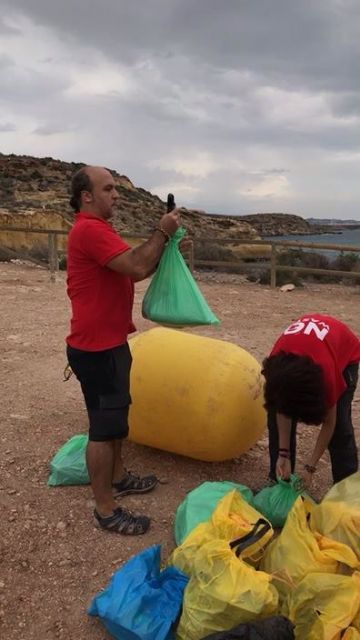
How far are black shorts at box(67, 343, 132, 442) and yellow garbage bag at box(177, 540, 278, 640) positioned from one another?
0.85m

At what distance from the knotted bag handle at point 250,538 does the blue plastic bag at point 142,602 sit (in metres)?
0.22

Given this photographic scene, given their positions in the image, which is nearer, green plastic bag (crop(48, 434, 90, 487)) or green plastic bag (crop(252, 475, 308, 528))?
→ green plastic bag (crop(252, 475, 308, 528))

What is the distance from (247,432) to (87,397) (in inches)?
38.2

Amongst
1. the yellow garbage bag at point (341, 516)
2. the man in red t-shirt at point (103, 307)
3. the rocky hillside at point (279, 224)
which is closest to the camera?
the yellow garbage bag at point (341, 516)

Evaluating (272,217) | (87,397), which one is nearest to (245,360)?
(87,397)

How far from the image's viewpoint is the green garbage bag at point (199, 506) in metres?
2.74

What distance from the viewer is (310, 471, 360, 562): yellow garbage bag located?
89.2 inches

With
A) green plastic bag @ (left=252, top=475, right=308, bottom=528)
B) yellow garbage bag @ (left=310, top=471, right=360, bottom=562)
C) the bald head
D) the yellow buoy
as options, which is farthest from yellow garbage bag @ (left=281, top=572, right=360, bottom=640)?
the bald head

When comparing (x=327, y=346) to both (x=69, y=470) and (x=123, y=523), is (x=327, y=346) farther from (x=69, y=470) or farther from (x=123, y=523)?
(x=69, y=470)

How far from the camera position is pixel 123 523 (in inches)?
115

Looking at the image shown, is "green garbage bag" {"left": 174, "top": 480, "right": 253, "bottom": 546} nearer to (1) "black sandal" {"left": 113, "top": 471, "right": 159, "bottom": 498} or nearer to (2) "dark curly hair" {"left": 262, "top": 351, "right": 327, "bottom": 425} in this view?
(1) "black sandal" {"left": 113, "top": 471, "right": 159, "bottom": 498}

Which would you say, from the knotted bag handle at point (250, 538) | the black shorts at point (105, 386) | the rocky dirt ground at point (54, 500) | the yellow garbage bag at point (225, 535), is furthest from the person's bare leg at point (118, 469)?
the knotted bag handle at point (250, 538)

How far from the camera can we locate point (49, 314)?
26.4ft

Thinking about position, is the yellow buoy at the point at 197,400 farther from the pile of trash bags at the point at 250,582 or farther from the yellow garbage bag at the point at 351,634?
the yellow garbage bag at the point at 351,634
